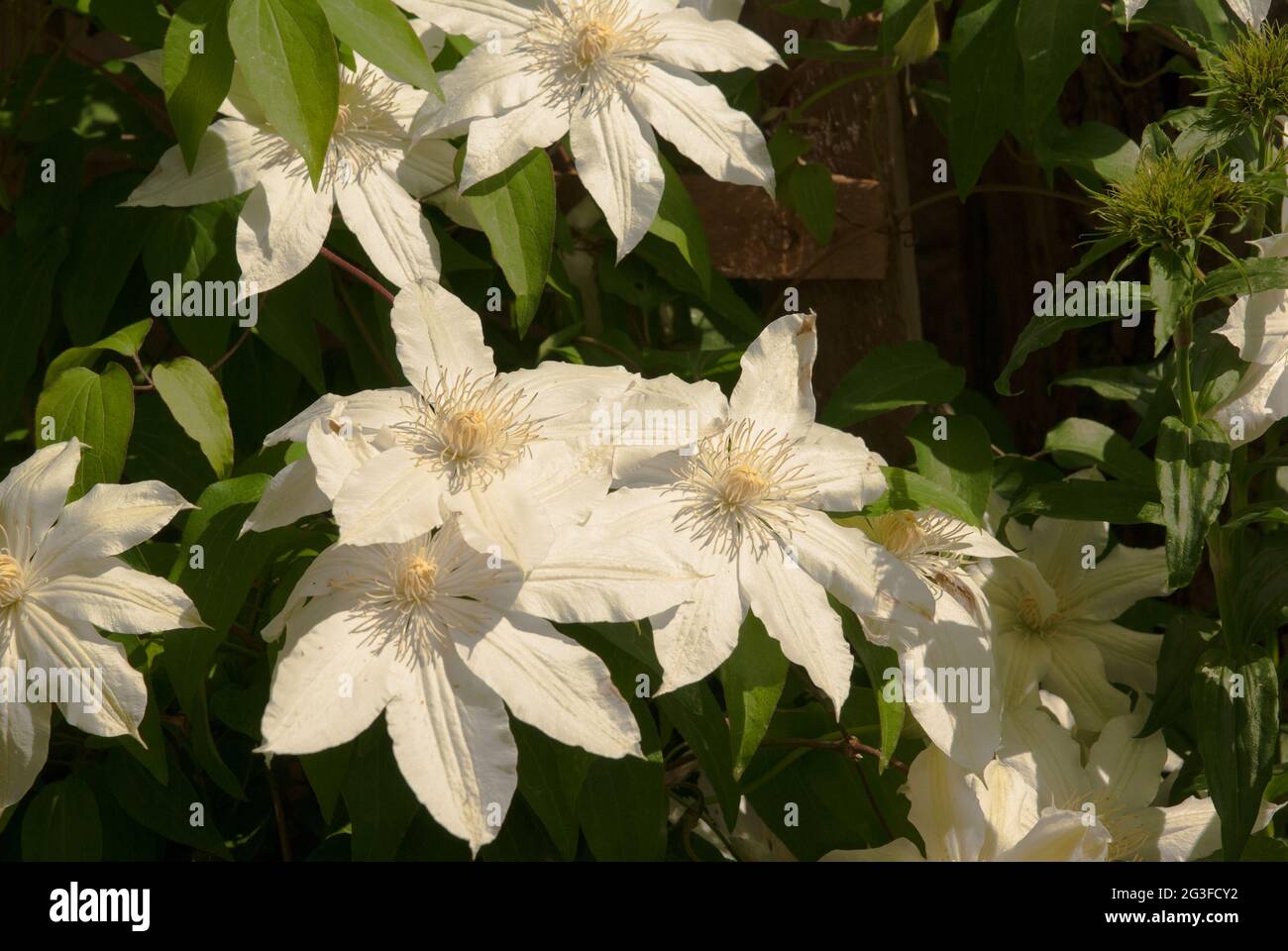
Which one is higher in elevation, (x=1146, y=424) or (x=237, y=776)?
(x=1146, y=424)

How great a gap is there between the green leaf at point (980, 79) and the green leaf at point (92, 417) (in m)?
0.80

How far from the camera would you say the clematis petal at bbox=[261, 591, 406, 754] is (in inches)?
32.4

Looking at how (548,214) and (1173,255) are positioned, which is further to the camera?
(548,214)

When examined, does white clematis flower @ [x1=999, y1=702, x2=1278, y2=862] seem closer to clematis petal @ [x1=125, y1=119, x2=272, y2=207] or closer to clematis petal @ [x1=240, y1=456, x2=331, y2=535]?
clematis petal @ [x1=240, y1=456, x2=331, y2=535]

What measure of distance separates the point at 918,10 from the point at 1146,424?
18.5 inches

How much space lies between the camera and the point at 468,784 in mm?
848

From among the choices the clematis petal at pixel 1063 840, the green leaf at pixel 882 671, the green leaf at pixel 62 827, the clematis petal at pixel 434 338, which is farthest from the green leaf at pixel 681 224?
the green leaf at pixel 62 827

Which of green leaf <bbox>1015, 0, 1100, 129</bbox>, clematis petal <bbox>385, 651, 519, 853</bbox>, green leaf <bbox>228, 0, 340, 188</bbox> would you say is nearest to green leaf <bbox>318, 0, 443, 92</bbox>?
green leaf <bbox>228, 0, 340, 188</bbox>

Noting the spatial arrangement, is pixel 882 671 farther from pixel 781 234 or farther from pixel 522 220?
pixel 781 234

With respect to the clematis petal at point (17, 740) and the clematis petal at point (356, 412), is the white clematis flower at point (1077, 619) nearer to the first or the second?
the clematis petal at point (356, 412)

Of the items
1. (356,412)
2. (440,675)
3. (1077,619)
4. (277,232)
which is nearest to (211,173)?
(277,232)

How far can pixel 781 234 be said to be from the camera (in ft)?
5.59

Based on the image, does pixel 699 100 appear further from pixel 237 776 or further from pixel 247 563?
pixel 237 776
